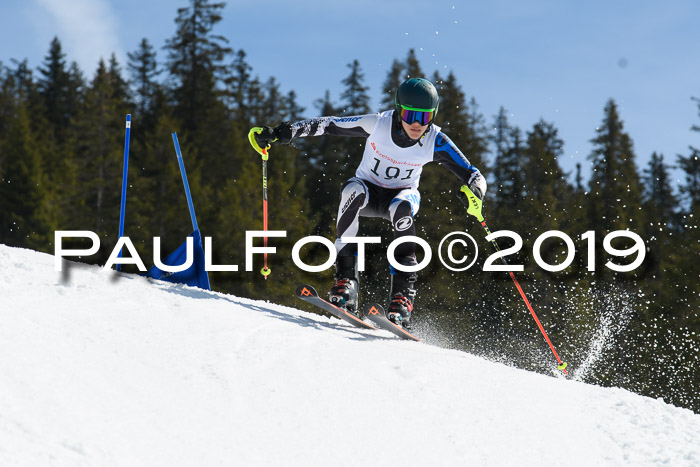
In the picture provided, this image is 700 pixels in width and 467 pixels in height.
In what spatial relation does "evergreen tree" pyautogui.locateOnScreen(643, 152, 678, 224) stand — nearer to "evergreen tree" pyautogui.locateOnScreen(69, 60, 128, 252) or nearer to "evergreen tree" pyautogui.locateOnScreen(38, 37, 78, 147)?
"evergreen tree" pyautogui.locateOnScreen(69, 60, 128, 252)

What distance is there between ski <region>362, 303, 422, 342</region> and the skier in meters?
0.14

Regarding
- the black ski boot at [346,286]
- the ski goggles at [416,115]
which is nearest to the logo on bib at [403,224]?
the black ski boot at [346,286]

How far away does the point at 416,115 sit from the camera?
5605 mm

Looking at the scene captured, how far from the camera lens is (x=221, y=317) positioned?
13.7 feet

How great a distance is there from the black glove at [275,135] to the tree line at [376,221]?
15627 millimetres

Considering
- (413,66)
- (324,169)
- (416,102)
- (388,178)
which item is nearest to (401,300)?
(388,178)

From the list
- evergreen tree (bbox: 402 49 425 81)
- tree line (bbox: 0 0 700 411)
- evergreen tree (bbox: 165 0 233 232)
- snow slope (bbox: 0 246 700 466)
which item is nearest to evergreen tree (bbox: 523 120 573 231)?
tree line (bbox: 0 0 700 411)

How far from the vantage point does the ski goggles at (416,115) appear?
18.3 feet

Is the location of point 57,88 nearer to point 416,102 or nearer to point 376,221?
point 376,221

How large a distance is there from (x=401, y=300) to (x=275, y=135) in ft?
6.36

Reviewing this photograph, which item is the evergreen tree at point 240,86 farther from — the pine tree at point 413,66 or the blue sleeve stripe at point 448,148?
the blue sleeve stripe at point 448,148

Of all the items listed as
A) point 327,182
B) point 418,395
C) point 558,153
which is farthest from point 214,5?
point 418,395

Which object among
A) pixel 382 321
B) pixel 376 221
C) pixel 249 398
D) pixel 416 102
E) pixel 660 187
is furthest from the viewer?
pixel 660 187

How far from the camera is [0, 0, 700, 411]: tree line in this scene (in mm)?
26312
